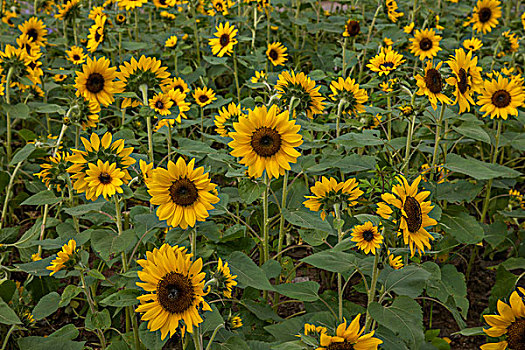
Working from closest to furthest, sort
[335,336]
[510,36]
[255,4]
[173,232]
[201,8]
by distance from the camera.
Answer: [335,336], [173,232], [510,36], [255,4], [201,8]

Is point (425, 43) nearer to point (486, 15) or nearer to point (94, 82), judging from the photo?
point (486, 15)

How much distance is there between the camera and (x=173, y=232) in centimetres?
163

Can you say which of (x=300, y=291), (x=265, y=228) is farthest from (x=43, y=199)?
(x=300, y=291)

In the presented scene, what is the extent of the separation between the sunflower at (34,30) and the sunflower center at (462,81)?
2.91 metres

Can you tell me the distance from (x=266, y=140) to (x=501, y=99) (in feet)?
5.14

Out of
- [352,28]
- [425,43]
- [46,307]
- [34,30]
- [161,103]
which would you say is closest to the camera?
[46,307]

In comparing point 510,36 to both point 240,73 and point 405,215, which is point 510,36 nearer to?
point 240,73

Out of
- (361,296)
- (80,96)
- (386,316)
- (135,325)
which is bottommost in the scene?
(361,296)

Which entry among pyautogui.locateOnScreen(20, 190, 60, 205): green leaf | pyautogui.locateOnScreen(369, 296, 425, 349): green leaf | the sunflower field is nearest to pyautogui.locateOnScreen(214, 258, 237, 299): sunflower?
the sunflower field

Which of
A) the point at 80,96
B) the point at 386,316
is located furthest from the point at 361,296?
the point at 80,96

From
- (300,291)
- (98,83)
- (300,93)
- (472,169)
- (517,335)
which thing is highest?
(300,93)

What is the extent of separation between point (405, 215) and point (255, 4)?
301cm

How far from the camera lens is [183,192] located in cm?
156

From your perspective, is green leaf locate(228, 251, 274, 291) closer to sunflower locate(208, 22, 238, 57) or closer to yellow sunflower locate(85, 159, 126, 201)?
yellow sunflower locate(85, 159, 126, 201)
